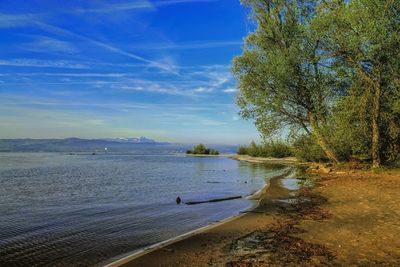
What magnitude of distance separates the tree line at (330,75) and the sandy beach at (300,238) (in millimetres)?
12069

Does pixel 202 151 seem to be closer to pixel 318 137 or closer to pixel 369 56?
pixel 318 137

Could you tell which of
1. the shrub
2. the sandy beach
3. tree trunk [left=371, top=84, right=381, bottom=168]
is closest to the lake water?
the sandy beach

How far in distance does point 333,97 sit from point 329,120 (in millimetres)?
2435

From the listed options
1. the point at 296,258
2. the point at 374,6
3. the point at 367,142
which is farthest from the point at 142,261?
the point at 367,142

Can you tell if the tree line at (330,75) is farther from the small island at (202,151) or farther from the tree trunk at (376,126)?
the small island at (202,151)

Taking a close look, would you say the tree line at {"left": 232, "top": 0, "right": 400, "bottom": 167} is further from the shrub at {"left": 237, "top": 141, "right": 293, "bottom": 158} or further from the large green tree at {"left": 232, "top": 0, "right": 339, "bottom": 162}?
the shrub at {"left": 237, "top": 141, "right": 293, "bottom": 158}

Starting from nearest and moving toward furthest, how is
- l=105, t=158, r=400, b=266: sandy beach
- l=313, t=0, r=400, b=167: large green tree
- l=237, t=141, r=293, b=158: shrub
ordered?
l=105, t=158, r=400, b=266: sandy beach < l=313, t=0, r=400, b=167: large green tree < l=237, t=141, r=293, b=158: shrub

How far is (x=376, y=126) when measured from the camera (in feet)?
91.5

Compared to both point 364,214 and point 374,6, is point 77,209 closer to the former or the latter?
point 364,214

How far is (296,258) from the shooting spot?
857 centimetres

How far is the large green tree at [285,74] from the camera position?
3014 centimetres

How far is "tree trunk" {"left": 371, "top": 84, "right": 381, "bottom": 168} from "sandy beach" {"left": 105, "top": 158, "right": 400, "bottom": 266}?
1168 centimetres

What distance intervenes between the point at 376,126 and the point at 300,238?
67.6ft

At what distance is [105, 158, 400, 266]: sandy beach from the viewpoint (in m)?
8.59
